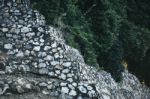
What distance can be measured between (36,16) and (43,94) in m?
1.99

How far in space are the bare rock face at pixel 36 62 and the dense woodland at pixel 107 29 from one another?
1.37ft

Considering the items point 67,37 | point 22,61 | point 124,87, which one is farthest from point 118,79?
point 22,61

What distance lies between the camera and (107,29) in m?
13.2

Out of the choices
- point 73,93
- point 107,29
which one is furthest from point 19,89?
point 107,29

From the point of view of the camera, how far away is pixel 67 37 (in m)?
11.2

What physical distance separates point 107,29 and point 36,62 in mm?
3434

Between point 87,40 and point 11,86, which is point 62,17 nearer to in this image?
point 87,40

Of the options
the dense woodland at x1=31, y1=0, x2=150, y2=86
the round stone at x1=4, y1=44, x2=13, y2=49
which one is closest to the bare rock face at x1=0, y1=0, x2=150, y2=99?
the round stone at x1=4, y1=44, x2=13, y2=49

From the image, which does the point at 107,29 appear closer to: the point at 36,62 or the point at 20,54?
the point at 36,62

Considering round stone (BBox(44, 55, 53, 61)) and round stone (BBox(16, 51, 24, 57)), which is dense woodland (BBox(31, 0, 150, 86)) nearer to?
round stone (BBox(44, 55, 53, 61))

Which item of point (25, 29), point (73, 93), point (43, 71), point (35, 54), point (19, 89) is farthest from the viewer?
point (25, 29)

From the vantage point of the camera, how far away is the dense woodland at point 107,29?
11312mm

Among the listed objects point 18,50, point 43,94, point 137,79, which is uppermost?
point 18,50

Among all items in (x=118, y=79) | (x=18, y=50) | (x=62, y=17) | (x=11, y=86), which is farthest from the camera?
(x=118, y=79)
